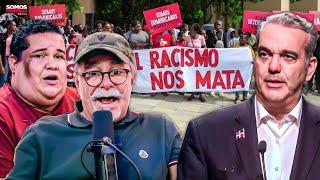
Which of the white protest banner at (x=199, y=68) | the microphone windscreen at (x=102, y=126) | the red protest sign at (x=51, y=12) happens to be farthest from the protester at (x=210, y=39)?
the microphone windscreen at (x=102, y=126)

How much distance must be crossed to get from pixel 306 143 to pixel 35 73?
143 cm

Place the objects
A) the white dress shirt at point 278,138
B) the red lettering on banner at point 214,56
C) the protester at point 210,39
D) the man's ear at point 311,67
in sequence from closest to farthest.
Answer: the white dress shirt at point 278,138 < the man's ear at point 311,67 < the red lettering on banner at point 214,56 < the protester at point 210,39

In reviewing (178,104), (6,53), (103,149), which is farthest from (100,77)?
(178,104)

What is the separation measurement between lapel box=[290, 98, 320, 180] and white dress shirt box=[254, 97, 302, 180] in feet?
0.08

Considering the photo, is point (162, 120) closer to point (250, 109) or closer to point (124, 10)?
point (250, 109)

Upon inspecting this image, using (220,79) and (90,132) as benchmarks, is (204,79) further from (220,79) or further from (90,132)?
(90,132)

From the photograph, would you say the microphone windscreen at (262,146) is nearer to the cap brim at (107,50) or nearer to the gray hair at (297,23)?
the gray hair at (297,23)

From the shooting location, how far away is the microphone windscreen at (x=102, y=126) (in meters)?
1.93

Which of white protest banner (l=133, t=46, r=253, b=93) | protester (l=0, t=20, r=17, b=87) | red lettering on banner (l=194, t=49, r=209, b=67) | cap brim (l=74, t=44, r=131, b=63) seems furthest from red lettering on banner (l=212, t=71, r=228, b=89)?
cap brim (l=74, t=44, r=131, b=63)

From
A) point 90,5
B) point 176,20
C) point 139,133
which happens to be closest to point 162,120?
point 139,133

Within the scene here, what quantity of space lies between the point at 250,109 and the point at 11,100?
128cm

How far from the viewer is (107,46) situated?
7.82 ft

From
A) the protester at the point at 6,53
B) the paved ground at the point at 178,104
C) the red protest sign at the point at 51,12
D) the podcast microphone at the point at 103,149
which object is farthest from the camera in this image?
the red protest sign at the point at 51,12

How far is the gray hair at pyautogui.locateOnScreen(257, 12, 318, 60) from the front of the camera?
7.68 ft
